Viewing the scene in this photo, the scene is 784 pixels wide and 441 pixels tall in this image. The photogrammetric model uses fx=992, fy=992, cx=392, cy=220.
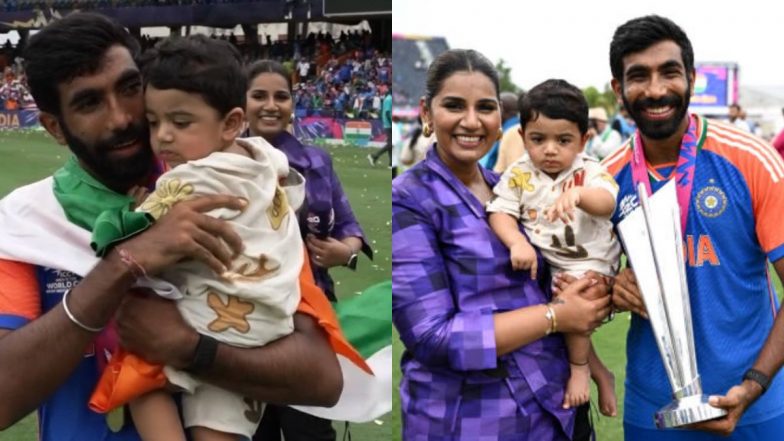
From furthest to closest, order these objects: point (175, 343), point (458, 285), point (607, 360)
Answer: point (607, 360) → point (458, 285) → point (175, 343)

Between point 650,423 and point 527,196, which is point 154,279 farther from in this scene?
point 650,423

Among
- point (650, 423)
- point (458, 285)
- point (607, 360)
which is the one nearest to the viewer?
point (458, 285)

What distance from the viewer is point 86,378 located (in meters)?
1.93

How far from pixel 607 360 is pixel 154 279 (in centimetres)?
503

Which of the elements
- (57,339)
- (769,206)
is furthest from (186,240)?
(769,206)

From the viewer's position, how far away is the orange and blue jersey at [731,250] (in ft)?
7.89

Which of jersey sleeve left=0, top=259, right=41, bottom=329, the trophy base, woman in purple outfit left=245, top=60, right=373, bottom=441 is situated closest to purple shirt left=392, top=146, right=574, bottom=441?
the trophy base

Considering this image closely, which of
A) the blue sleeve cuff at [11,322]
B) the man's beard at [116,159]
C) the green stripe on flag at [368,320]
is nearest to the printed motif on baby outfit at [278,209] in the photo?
the man's beard at [116,159]

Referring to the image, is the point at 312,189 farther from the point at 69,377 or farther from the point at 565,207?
the point at 69,377

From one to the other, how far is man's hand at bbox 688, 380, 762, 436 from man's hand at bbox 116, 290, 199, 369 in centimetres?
124

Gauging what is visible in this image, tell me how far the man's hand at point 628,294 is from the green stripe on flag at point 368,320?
4.76 ft

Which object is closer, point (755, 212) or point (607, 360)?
point (755, 212)

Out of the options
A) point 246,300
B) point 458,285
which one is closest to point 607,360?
point 458,285

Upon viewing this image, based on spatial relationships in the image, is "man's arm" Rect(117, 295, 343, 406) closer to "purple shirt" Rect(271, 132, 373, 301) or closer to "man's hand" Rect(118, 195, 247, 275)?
"man's hand" Rect(118, 195, 247, 275)
